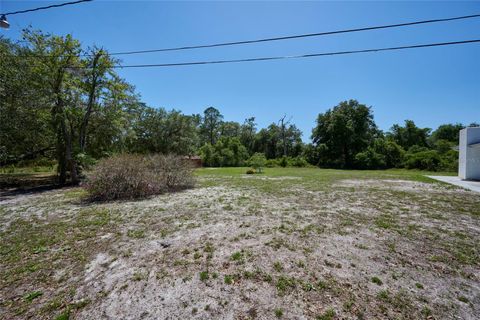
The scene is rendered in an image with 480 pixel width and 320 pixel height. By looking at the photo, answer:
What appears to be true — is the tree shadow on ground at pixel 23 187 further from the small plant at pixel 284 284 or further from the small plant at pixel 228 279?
the small plant at pixel 284 284

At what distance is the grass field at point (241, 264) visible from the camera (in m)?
2.18

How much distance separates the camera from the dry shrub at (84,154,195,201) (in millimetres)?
7281

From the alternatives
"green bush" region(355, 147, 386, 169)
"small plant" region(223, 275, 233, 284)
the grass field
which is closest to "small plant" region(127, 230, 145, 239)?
the grass field

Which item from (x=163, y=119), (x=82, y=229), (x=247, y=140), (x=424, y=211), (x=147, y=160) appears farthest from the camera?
(x=247, y=140)

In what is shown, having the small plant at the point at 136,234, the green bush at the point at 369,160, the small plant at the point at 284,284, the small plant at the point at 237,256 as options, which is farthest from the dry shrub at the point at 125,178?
the green bush at the point at 369,160

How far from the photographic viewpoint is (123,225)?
4.64 m

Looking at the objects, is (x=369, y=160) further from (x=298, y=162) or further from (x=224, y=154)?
(x=224, y=154)

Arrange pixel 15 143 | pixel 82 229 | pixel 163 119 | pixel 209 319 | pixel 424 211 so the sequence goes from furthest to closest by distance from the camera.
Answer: pixel 163 119
pixel 15 143
pixel 424 211
pixel 82 229
pixel 209 319

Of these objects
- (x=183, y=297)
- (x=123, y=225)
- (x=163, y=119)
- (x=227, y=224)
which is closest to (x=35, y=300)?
(x=183, y=297)

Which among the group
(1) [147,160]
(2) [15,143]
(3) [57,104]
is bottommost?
(1) [147,160]

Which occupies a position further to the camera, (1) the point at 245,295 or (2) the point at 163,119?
(2) the point at 163,119

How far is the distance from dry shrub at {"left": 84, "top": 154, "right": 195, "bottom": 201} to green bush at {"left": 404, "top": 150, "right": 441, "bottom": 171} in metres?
24.7

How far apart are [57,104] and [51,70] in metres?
1.58

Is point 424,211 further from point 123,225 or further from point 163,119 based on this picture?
point 163,119
